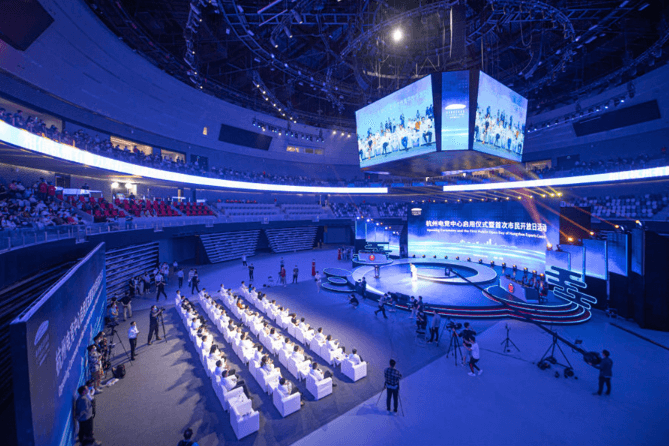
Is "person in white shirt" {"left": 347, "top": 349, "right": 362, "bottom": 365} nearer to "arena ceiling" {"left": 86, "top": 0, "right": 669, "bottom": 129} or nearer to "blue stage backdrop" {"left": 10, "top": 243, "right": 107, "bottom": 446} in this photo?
"blue stage backdrop" {"left": 10, "top": 243, "right": 107, "bottom": 446}

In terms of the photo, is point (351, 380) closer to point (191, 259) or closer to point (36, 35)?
point (36, 35)

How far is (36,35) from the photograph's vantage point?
12.0 meters

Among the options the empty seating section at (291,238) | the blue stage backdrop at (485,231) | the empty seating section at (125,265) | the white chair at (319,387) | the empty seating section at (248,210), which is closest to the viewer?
the white chair at (319,387)

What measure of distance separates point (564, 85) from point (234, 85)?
2949 centimetres

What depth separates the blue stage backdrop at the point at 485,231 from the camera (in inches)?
707

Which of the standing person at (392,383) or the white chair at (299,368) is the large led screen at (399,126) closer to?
the standing person at (392,383)

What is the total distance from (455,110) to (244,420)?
1207 centimetres

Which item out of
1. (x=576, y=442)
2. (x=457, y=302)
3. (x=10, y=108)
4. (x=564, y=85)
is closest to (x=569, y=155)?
(x=564, y=85)

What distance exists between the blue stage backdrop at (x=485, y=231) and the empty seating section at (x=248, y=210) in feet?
47.3

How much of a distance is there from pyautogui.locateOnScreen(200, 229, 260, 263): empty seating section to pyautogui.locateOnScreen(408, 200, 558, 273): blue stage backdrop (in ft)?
52.9

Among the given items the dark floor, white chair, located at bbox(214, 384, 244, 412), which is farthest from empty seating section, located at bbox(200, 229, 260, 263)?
white chair, located at bbox(214, 384, 244, 412)

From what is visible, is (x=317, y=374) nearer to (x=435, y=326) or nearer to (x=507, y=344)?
(x=435, y=326)

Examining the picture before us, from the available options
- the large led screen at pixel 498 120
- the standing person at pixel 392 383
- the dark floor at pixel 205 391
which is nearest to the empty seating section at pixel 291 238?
the dark floor at pixel 205 391

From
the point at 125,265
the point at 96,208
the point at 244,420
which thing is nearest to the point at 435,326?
the point at 244,420
